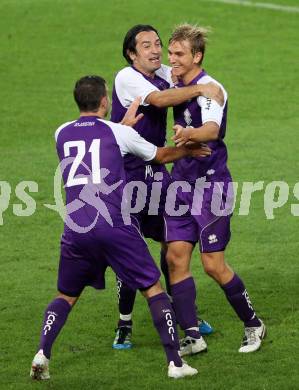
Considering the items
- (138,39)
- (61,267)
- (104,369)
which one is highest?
(138,39)

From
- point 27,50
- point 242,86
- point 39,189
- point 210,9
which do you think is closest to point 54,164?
point 39,189

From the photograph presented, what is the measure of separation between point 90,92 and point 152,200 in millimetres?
1476

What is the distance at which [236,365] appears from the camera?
966cm

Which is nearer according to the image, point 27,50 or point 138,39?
point 138,39

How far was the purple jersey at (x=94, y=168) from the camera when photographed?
9.09 m

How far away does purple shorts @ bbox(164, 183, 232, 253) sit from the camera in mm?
9961

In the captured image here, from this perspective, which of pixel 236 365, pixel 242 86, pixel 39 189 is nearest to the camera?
pixel 236 365

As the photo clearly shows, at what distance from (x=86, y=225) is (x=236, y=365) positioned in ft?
5.65

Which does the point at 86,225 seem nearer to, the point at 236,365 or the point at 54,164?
the point at 236,365

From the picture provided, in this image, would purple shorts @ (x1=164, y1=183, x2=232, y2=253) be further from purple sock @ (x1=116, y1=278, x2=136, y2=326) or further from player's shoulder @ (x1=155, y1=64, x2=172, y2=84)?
player's shoulder @ (x1=155, y1=64, x2=172, y2=84)

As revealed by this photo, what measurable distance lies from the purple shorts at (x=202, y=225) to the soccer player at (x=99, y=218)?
86 cm

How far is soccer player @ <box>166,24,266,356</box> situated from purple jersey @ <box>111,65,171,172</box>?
258 mm

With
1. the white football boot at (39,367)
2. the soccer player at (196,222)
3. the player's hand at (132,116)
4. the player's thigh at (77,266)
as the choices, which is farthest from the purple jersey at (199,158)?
the white football boot at (39,367)

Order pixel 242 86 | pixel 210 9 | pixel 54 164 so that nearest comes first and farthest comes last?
pixel 54 164 < pixel 242 86 < pixel 210 9
